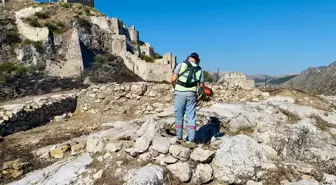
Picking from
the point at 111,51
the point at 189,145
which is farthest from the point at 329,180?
the point at 111,51

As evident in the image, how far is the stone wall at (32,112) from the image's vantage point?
11625 millimetres

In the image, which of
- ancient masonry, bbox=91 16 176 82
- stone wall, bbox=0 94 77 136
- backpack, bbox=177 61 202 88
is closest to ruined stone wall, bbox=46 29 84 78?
ancient masonry, bbox=91 16 176 82

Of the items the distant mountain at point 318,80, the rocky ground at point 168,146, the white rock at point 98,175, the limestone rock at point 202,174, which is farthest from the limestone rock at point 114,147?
the distant mountain at point 318,80

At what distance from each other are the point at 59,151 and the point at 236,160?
418 cm

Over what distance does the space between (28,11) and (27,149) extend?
155ft

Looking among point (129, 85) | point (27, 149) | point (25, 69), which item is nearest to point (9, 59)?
point (25, 69)

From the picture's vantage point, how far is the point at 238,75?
29.1 m

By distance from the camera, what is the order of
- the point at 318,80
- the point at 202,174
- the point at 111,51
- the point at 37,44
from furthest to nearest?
the point at 111,51, the point at 37,44, the point at 318,80, the point at 202,174

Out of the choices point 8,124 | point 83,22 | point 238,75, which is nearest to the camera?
point 8,124

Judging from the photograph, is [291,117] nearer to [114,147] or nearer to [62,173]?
[114,147]

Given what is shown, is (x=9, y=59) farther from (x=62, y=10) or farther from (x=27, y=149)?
(x=27, y=149)

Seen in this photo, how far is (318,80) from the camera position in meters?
30.6

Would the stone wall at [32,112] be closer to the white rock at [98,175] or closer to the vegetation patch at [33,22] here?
the white rock at [98,175]

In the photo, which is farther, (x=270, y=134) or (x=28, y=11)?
(x=28, y=11)
